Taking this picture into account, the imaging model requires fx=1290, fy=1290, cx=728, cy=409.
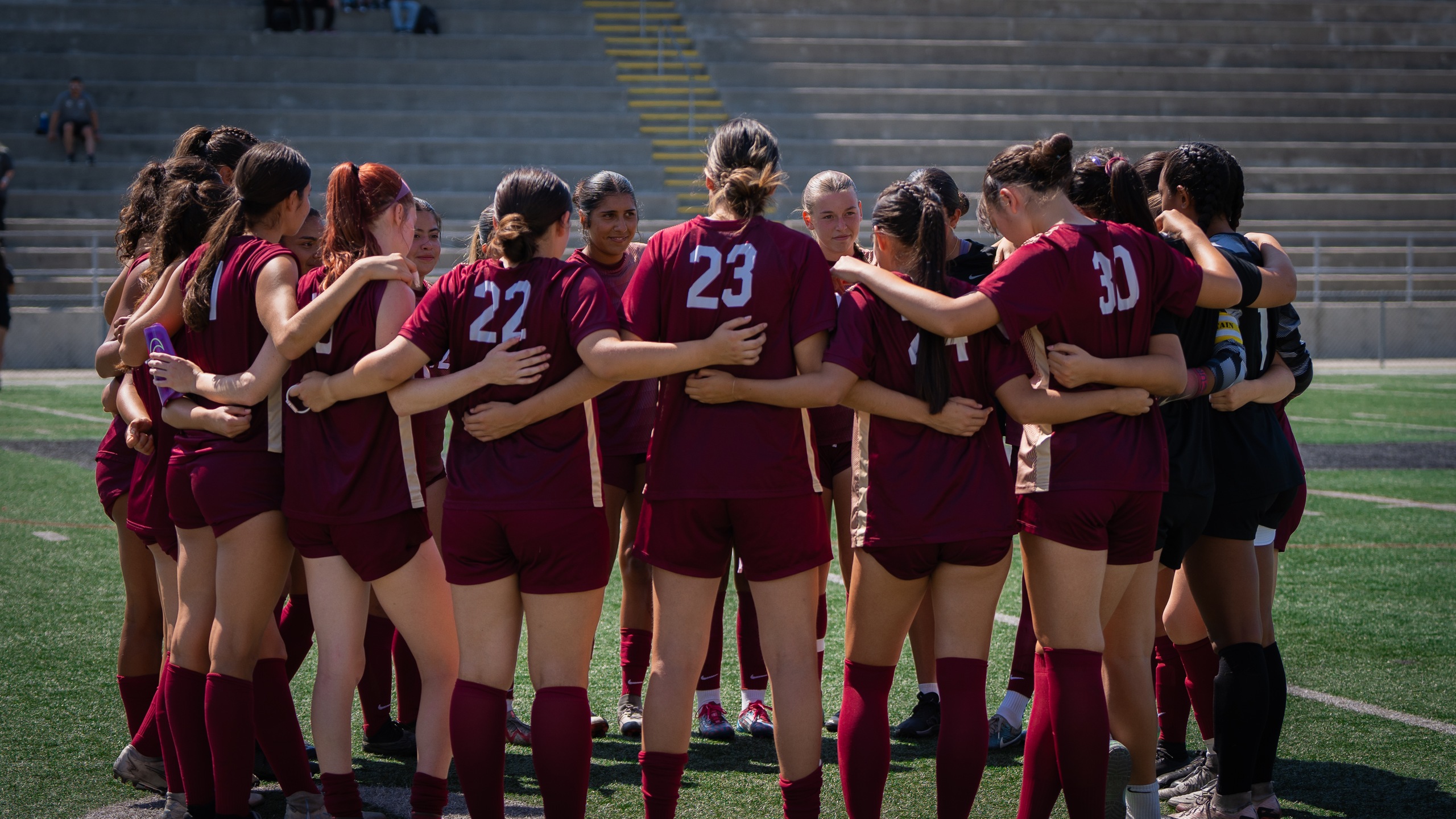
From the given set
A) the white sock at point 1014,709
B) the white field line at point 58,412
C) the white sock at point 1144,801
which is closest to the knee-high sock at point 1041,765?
the white sock at point 1144,801

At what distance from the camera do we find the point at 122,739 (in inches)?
166

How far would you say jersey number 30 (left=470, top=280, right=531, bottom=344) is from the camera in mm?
3139

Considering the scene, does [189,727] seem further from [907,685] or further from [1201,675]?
[1201,675]

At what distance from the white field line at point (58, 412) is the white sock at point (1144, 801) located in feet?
38.0

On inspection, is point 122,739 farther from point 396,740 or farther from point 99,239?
point 99,239

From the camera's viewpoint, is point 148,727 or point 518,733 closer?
point 148,727

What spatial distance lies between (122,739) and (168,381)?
4.96 ft

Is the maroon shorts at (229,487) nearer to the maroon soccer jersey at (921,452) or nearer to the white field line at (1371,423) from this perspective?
the maroon soccer jersey at (921,452)

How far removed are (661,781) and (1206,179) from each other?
2238mm

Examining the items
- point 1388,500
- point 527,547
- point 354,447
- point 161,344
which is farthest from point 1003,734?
point 1388,500

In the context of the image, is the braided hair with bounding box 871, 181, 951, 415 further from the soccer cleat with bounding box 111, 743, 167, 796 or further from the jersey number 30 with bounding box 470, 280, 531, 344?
the soccer cleat with bounding box 111, 743, 167, 796

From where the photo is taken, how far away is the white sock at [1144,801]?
3369 mm

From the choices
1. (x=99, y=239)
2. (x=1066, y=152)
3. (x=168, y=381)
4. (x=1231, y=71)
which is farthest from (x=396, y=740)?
(x=1231, y=71)

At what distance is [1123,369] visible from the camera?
3.17 metres
